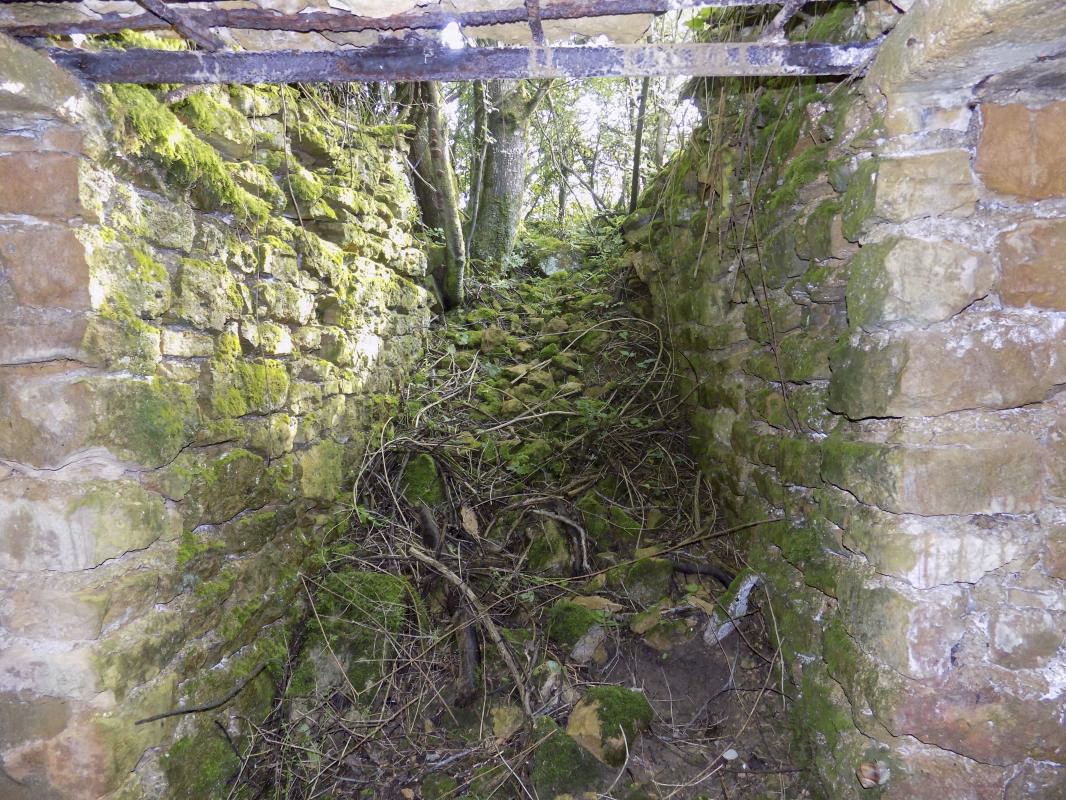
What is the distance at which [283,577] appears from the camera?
2.39 m

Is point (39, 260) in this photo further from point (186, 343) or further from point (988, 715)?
point (988, 715)

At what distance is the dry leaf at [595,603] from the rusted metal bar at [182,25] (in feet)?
7.52

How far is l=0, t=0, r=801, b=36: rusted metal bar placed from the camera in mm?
1397

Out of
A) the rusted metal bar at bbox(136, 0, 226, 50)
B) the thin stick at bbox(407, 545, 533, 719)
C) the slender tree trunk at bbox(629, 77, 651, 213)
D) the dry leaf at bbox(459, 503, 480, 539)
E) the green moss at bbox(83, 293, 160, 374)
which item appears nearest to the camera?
the rusted metal bar at bbox(136, 0, 226, 50)

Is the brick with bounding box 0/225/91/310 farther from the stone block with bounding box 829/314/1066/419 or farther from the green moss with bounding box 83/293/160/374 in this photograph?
the stone block with bounding box 829/314/1066/419

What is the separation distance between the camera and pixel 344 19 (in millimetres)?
1419

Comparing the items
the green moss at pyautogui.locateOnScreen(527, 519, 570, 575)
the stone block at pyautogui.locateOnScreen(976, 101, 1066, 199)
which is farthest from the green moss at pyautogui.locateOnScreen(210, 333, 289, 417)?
the stone block at pyautogui.locateOnScreen(976, 101, 1066, 199)

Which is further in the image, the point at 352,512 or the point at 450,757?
the point at 352,512

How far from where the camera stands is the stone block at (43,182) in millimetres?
1507

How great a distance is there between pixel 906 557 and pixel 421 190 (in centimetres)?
415

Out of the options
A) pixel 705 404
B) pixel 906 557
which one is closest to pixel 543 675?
pixel 906 557

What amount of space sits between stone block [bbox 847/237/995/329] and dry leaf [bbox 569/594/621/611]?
63.1 inches

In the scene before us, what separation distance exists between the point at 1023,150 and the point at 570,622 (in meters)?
2.11

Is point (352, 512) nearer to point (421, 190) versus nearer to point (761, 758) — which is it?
point (761, 758)
